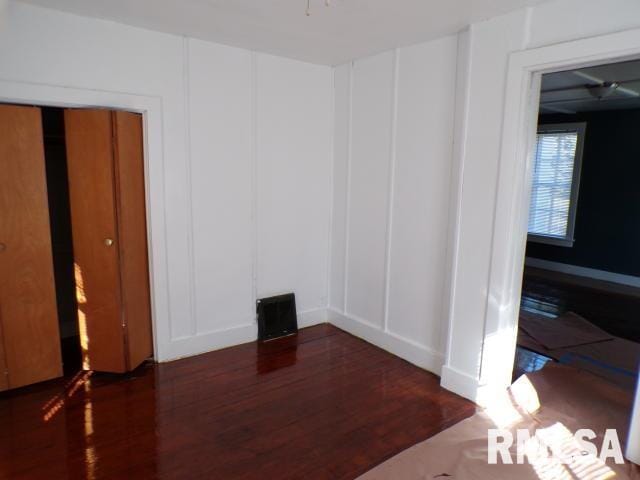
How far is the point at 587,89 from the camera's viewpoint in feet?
15.8

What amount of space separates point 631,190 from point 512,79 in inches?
199

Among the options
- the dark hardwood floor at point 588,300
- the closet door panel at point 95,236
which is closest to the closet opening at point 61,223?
the closet door panel at point 95,236

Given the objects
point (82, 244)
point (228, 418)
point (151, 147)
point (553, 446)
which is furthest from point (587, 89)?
point (82, 244)

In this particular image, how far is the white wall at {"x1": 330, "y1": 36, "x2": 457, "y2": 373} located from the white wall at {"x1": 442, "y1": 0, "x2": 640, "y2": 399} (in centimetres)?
20

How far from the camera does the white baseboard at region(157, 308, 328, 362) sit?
3.50m

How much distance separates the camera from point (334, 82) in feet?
13.5

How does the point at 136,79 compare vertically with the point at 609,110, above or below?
below

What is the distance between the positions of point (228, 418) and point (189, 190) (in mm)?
1853

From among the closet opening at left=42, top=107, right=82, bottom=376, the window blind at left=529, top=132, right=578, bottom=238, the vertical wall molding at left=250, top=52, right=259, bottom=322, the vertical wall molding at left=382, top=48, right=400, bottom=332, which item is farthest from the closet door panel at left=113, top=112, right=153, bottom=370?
the window blind at left=529, top=132, right=578, bottom=238

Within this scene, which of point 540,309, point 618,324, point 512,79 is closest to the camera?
point 512,79

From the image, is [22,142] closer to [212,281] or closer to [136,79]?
[136,79]

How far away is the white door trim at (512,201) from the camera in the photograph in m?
2.48

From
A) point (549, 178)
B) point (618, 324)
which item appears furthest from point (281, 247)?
point (549, 178)

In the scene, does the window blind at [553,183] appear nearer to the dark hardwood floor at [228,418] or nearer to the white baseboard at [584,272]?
the white baseboard at [584,272]
